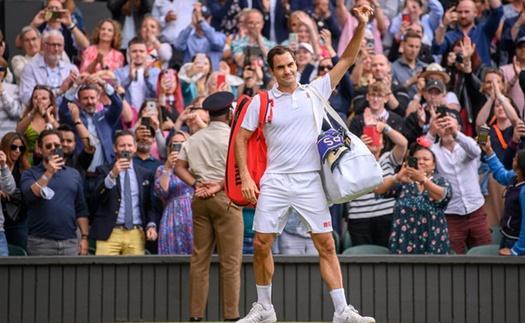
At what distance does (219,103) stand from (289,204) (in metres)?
2.43

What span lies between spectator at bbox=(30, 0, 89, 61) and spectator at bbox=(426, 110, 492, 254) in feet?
17.4

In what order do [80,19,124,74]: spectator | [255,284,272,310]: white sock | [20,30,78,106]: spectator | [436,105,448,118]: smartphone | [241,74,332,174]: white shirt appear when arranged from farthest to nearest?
[80,19,124,74]: spectator → [20,30,78,106]: spectator → [436,105,448,118]: smartphone → [255,284,272,310]: white sock → [241,74,332,174]: white shirt

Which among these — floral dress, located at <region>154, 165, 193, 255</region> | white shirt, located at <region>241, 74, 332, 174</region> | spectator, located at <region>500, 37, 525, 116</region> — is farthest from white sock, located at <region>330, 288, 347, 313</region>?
spectator, located at <region>500, 37, 525, 116</region>

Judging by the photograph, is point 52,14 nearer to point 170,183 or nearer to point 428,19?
point 170,183

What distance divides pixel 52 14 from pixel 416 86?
4.93m

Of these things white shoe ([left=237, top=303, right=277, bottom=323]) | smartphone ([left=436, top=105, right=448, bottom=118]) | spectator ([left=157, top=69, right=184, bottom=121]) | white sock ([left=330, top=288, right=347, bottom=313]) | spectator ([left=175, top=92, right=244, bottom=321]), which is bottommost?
white shoe ([left=237, top=303, right=277, bottom=323])

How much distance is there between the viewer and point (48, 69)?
45.9ft

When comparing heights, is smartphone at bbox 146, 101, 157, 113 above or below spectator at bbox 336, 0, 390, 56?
below

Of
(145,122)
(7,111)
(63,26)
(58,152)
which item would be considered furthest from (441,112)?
(63,26)

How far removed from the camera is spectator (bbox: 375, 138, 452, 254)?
11312 mm

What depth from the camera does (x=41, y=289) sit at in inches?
432

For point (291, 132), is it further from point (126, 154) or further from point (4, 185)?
point (4, 185)

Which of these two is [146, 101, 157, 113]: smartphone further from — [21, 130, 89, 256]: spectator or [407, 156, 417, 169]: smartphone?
[407, 156, 417, 169]: smartphone

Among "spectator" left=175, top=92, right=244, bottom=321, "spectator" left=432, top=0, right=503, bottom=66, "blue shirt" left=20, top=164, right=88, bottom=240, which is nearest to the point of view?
"spectator" left=175, top=92, right=244, bottom=321
